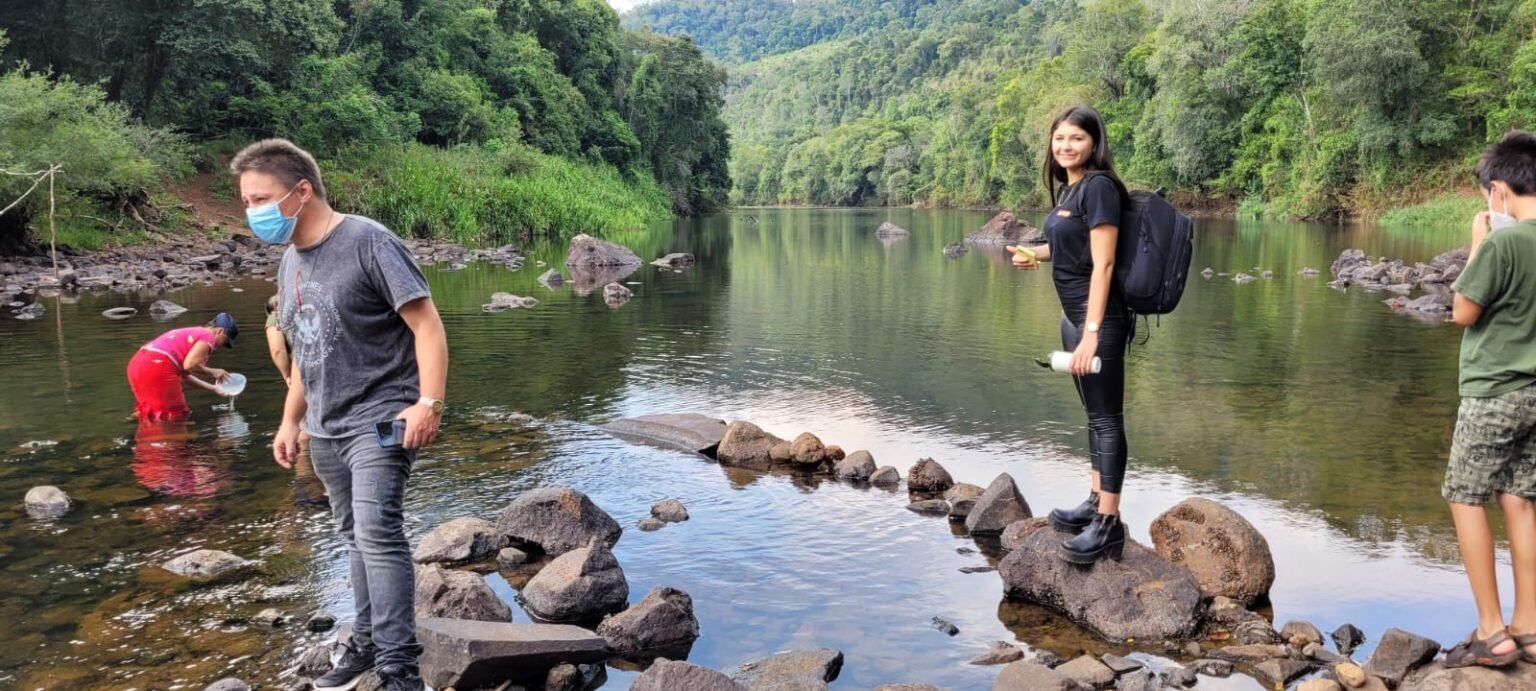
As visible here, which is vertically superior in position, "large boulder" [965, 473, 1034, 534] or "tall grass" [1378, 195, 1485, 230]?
"tall grass" [1378, 195, 1485, 230]

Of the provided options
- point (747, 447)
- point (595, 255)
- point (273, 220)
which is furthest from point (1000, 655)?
point (595, 255)

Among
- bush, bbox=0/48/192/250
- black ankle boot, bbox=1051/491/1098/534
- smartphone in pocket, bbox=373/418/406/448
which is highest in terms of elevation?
bush, bbox=0/48/192/250

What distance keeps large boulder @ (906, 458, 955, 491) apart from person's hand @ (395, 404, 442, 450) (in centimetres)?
448

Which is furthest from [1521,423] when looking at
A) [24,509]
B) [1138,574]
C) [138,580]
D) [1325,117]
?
[1325,117]

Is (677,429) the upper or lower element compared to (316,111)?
lower

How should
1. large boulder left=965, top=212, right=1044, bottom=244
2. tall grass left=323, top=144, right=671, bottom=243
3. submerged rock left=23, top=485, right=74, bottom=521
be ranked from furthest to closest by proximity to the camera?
1. large boulder left=965, top=212, right=1044, bottom=244
2. tall grass left=323, top=144, right=671, bottom=243
3. submerged rock left=23, top=485, right=74, bottom=521

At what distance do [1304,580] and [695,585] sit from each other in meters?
3.48

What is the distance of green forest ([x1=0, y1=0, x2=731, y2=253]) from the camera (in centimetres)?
2608

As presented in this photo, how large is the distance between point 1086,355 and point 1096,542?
1061mm

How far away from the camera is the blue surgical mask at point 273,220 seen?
4.05 m

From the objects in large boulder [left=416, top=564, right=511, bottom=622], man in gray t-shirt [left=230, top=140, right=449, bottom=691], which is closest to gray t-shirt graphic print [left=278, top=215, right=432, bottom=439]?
man in gray t-shirt [left=230, top=140, right=449, bottom=691]

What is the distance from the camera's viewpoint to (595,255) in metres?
29.9

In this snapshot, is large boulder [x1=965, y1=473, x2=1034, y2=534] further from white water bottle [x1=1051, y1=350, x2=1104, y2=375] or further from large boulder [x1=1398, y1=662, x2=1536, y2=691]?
large boulder [x1=1398, y1=662, x2=1536, y2=691]

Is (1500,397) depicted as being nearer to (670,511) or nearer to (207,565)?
(670,511)
